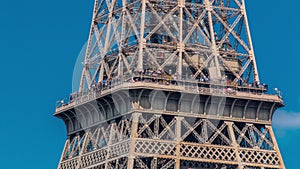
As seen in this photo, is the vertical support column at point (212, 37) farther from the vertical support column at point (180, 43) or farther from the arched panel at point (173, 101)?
the arched panel at point (173, 101)

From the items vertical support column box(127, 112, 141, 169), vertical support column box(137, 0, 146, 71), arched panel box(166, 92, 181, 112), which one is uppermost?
vertical support column box(137, 0, 146, 71)

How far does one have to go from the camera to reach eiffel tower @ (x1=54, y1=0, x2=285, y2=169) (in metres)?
109

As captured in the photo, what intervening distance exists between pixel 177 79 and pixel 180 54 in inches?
154

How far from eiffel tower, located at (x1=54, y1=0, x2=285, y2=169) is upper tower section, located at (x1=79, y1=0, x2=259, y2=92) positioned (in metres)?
0.11

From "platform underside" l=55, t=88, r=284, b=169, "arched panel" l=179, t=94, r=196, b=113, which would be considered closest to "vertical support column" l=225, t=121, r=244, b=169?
"platform underside" l=55, t=88, r=284, b=169

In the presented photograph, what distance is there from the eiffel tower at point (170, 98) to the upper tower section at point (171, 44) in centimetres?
11

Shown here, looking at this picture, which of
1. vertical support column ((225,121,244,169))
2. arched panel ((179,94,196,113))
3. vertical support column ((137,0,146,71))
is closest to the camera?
arched panel ((179,94,196,113))

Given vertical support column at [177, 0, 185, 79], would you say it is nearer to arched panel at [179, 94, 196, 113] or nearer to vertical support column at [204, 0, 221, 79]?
arched panel at [179, 94, 196, 113]

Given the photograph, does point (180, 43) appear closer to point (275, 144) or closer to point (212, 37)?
point (212, 37)

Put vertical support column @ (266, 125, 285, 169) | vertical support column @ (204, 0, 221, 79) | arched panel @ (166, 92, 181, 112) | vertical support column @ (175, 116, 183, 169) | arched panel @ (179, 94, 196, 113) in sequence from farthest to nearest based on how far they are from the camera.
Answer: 1. vertical support column @ (204, 0, 221, 79)
2. vertical support column @ (266, 125, 285, 169)
3. arched panel @ (179, 94, 196, 113)
4. arched panel @ (166, 92, 181, 112)
5. vertical support column @ (175, 116, 183, 169)

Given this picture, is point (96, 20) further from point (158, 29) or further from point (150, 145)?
point (150, 145)

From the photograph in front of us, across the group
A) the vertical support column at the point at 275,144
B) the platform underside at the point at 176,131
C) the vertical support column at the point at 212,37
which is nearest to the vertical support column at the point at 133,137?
the platform underside at the point at 176,131

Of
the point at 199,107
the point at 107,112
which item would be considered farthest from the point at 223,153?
the point at 107,112

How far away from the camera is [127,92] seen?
109 metres
